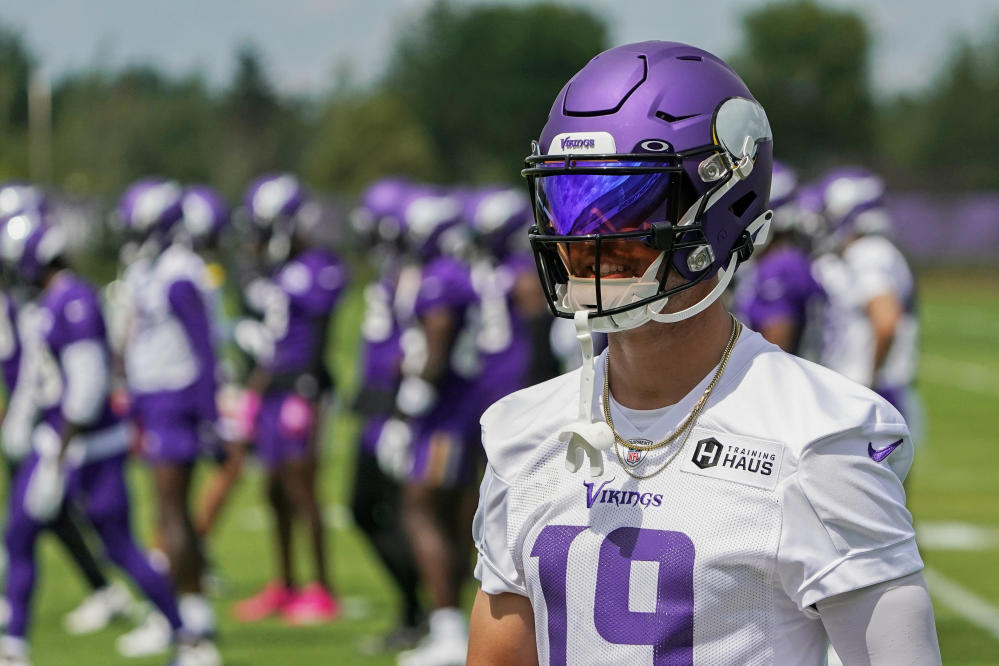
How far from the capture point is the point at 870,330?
806 cm

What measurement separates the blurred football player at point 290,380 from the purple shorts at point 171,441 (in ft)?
3.31

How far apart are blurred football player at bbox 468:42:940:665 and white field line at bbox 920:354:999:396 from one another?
2020 cm

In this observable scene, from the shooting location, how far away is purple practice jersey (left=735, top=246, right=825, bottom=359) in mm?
7867

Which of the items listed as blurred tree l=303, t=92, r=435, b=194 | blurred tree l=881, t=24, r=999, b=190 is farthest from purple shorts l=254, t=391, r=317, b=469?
blurred tree l=303, t=92, r=435, b=194

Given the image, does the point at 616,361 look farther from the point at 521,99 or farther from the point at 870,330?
the point at 521,99

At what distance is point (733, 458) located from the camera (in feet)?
7.43

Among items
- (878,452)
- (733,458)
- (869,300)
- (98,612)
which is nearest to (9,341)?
(98,612)

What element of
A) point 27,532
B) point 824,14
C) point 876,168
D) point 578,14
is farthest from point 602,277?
point 578,14

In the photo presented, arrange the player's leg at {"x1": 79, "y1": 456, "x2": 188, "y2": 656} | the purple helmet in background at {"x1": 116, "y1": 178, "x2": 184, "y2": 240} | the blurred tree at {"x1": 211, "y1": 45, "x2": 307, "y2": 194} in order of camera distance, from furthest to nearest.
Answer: the blurred tree at {"x1": 211, "y1": 45, "x2": 307, "y2": 194}
the purple helmet in background at {"x1": 116, "y1": 178, "x2": 184, "y2": 240}
the player's leg at {"x1": 79, "y1": 456, "x2": 188, "y2": 656}

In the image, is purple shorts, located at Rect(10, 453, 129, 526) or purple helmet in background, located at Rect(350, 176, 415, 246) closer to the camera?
purple shorts, located at Rect(10, 453, 129, 526)

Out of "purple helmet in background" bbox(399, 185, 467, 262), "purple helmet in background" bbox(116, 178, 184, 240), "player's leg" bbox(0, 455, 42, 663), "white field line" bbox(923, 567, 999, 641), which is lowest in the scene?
"white field line" bbox(923, 567, 999, 641)

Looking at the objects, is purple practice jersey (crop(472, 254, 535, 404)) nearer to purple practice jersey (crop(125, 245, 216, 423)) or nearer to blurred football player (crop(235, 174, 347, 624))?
blurred football player (crop(235, 174, 347, 624))

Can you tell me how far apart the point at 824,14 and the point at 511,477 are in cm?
Result: 9710

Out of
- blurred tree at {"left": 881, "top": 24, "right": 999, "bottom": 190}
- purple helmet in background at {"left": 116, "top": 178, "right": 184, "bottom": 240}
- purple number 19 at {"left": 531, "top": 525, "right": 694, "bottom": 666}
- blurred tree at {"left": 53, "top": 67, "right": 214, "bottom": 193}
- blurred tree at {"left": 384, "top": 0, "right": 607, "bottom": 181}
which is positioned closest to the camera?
purple number 19 at {"left": 531, "top": 525, "right": 694, "bottom": 666}
